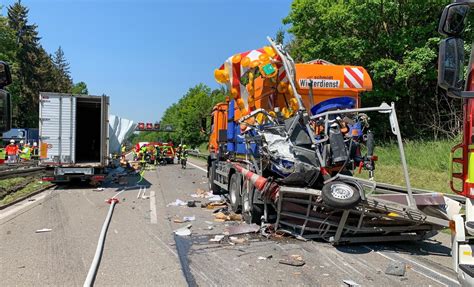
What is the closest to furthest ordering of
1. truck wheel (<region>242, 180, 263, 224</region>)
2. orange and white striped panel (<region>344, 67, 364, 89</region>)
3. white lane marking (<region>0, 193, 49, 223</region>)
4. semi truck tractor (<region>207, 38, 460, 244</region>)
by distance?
1. semi truck tractor (<region>207, 38, 460, 244</region>)
2. truck wheel (<region>242, 180, 263, 224</region>)
3. orange and white striped panel (<region>344, 67, 364, 89</region>)
4. white lane marking (<region>0, 193, 49, 223</region>)

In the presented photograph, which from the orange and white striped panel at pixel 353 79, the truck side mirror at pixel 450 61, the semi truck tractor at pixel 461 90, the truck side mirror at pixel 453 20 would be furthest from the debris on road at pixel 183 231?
the truck side mirror at pixel 453 20

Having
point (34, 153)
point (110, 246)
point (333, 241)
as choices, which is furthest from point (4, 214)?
point (34, 153)

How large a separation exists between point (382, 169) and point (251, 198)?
394 inches

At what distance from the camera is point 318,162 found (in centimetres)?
671

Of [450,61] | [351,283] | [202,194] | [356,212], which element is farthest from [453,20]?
[202,194]

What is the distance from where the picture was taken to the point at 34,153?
34.7 meters

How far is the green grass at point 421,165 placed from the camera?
13.0m

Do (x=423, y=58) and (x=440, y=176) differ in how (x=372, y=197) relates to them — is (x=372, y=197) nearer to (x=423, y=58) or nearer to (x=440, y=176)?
(x=440, y=176)

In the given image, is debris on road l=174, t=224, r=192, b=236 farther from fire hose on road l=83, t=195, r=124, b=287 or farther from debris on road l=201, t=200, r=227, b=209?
debris on road l=201, t=200, r=227, b=209

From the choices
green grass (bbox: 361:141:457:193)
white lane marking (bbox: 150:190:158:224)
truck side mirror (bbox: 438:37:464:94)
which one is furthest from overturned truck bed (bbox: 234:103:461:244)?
green grass (bbox: 361:141:457:193)

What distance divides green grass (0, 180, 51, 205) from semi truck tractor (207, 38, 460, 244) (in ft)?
23.2

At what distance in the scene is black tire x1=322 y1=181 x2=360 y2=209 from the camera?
19.5 feet

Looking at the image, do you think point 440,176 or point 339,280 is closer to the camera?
point 339,280

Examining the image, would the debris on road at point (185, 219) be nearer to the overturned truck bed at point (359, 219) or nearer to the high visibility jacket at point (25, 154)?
the overturned truck bed at point (359, 219)
